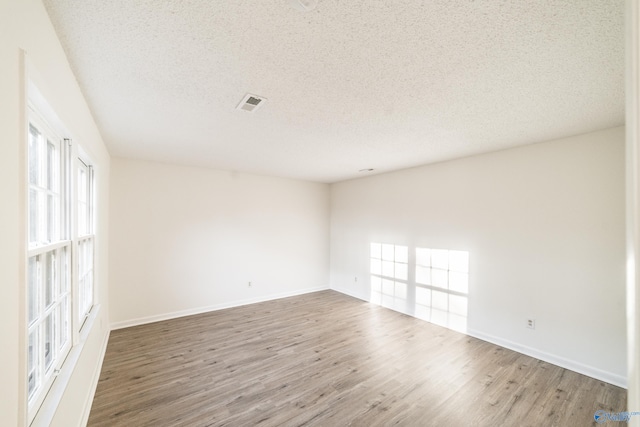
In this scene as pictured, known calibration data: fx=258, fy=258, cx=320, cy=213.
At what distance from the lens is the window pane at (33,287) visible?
1236mm

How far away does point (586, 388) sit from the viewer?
247 centimetres

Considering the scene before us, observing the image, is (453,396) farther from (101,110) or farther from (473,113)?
(101,110)

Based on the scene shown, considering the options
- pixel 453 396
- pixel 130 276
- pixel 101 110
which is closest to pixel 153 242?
pixel 130 276

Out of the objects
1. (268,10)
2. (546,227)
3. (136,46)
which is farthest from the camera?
(546,227)

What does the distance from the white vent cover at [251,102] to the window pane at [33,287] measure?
159 centimetres

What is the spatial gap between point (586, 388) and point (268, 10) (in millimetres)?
4025

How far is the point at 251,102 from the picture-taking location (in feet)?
6.79

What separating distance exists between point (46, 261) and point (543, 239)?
4425mm

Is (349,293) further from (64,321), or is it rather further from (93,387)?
(64,321)

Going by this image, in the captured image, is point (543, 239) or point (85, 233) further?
point (543, 239)

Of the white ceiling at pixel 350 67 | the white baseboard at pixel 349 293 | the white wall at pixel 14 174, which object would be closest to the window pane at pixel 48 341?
the white wall at pixel 14 174

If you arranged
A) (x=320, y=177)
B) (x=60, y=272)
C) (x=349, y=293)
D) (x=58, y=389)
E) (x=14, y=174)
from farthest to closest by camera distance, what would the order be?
(x=349, y=293) < (x=320, y=177) < (x=60, y=272) < (x=58, y=389) < (x=14, y=174)

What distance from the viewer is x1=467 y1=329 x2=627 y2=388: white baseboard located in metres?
2.52

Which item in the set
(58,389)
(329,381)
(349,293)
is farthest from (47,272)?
(349,293)
